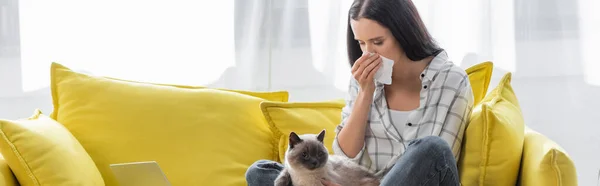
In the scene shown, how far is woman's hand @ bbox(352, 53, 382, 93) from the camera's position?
238 cm

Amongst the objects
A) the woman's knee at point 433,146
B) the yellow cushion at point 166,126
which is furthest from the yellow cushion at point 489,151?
the yellow cushion at point 166,126

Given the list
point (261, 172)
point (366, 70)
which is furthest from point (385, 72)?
point (261, 172)

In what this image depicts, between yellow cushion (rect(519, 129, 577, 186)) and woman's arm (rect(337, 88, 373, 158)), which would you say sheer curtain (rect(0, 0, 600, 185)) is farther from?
yellow cushion (rect(519, 129, 577, 186))

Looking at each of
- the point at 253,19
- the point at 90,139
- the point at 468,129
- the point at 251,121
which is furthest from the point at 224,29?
the point at 468,129

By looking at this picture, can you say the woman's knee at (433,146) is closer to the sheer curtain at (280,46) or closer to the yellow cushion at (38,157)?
the yellow cushion at (38,157)

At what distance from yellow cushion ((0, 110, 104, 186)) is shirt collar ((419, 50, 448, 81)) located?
104 centimetres

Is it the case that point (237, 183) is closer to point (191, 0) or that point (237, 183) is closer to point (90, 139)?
point (90, 139)

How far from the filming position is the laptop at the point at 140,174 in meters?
2.20

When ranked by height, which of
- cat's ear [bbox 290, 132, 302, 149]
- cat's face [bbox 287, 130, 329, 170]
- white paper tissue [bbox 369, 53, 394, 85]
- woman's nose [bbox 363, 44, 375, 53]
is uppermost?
woman's nose [bbox 363, 44, 375, 53]

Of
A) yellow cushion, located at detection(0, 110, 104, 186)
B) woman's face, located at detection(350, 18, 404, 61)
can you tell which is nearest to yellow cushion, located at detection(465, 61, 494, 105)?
woman's face, located at detection(350, 18, 404, 61)

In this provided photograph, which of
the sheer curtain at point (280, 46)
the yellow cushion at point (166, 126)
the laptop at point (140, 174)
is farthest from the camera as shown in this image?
the sheer curtain at point (280, 46)

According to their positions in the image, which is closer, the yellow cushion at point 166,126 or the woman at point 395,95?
the woman at point 395,95

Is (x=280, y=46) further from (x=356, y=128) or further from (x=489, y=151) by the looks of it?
(x=489, y=151)

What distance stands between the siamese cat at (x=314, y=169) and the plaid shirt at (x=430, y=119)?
80 mm
